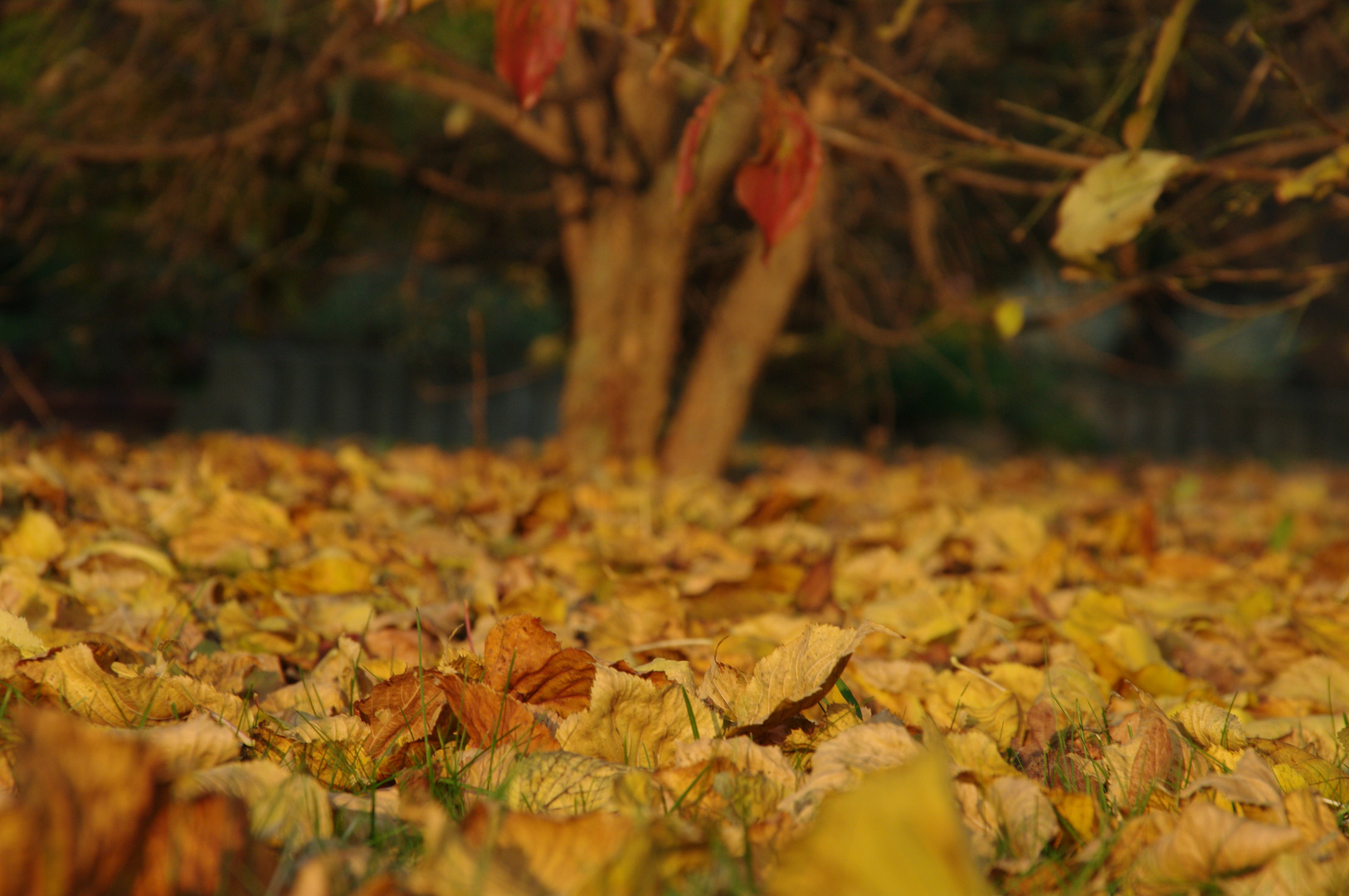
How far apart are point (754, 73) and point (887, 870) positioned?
3.01 ft

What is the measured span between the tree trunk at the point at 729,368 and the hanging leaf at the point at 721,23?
9.19ft

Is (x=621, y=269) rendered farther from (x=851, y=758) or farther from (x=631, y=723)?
(x=851, y=758)

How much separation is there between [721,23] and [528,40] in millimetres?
238

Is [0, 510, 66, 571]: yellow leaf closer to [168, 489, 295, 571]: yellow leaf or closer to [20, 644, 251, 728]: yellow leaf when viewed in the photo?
[168, 489, 295, 571]: yellow leaf

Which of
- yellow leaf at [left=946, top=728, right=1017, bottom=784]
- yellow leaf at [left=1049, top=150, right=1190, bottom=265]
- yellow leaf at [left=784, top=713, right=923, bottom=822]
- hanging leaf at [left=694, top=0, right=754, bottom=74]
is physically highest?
hanging leaf at [left=694, top=0, right=754, bottom=74]

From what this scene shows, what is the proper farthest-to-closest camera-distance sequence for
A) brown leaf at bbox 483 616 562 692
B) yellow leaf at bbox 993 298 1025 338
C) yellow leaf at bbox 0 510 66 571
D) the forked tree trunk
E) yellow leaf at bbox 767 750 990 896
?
the forked tree trunk → yellow leaf at bbox 993 298 1025 338 → yellow leaf at bbox 0 510 66 571 → brown leaf at bbox 483 616 562 692 → yellow leaf at bbox 767 750 990 896

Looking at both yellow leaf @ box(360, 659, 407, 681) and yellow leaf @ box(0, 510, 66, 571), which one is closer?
yellow leaf @ box(360, 659, 407, 681)

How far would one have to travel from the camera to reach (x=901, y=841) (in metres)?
0.58

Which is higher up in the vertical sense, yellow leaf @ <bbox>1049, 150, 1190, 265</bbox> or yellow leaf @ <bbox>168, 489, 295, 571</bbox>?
yellow leaf @ <bbox>1049, 150, 1190, 265</bbox>

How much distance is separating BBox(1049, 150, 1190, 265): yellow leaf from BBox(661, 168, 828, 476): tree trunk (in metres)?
2.37

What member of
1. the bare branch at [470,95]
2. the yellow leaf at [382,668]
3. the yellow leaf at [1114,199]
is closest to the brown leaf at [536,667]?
the yellow leaf at [382,668]

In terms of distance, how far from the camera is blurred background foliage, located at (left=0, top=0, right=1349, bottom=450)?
10.9 feet

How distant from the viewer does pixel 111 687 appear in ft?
3.42

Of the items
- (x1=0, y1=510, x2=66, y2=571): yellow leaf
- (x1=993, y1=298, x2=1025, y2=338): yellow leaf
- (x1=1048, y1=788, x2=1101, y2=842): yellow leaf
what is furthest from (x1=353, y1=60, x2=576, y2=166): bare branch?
(x1=1048, y1=788, x2=1101, y2=842): yellow leaf
